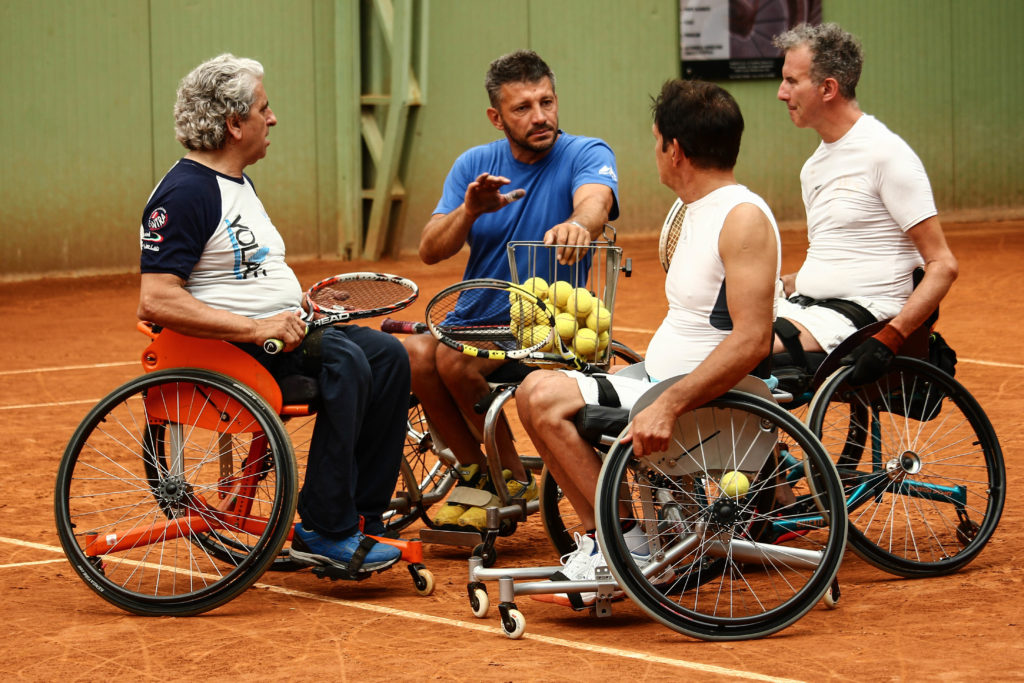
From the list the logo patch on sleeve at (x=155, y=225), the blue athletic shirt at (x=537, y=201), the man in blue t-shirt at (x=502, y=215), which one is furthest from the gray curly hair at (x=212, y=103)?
the blue athletic shirt at (x=537, y=201)

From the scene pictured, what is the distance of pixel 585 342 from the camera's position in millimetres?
4250

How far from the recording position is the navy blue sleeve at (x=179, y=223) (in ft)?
13.8

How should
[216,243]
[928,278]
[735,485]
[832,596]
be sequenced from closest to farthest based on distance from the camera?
[735,485] < [832,596] < [216,243] < [928,278]

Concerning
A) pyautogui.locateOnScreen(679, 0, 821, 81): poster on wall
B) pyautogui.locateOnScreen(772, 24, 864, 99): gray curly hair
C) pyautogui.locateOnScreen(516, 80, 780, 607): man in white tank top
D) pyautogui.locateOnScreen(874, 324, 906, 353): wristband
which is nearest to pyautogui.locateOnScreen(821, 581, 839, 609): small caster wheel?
pyautogui.locateOnScreen(516, 80, 780, 607): man in white tank top

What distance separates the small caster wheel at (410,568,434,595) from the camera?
14.5ft

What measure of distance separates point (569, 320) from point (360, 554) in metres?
0.98

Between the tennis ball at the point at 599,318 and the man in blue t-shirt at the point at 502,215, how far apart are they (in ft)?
1.73

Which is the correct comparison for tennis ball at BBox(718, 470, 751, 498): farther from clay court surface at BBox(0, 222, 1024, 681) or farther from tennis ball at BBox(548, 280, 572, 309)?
tennis ball at BBox(548, 280, 572, 309)

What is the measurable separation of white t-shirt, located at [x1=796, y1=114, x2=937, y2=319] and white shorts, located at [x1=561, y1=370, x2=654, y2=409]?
1.06 meters

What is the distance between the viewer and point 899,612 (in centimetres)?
404

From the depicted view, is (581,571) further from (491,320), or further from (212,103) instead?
(212,103)

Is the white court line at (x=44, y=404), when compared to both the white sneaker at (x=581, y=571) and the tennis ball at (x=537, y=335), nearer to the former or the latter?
the tennis ball at (x=537, y=335)

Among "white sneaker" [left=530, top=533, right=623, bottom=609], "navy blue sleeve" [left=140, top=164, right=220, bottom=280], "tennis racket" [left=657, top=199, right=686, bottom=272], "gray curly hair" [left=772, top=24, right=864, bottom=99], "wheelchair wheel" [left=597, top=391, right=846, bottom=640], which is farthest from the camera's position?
"gray curly hair" [left=772, top=24, right=864, bottom=99]

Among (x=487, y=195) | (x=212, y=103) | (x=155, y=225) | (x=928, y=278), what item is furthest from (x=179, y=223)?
(x=928, y=278)
